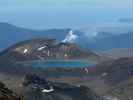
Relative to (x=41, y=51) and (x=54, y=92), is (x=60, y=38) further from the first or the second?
(x=54, y=92)

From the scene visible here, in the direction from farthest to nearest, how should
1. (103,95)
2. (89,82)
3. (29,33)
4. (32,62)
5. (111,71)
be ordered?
1. (29,33)
2. (32,62)
3. (111,71)
4. (89,82)
5. (103,95)

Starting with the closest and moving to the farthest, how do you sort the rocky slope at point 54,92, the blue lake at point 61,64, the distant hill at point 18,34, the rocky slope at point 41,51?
the rocky slope at point 54,92 < the blue lake at point 61,64 < the rocky slope at point 41,51 < the distant hill at point 18,34

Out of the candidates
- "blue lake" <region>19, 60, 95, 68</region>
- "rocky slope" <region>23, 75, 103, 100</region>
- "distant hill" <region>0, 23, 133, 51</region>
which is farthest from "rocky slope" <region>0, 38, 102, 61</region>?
"distant hill" <region>0, 23, 133, 51</region>

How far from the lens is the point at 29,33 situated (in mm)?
187500

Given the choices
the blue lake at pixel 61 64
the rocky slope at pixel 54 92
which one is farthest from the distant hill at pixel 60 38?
the rocky slope at pixel 54 92

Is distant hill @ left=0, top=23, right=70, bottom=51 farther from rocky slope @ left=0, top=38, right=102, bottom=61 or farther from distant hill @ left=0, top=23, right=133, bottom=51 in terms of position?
rocky slope @ left=0, top=38, right=102, bottom=61

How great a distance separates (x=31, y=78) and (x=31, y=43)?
124 ft

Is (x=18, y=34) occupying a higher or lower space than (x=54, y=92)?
lower

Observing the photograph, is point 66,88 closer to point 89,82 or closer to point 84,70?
point 89,82

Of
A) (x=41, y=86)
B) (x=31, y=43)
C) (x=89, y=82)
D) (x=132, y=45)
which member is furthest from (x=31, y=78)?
(x=132, y=45)

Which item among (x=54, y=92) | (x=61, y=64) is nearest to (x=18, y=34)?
(x=61, y=64)

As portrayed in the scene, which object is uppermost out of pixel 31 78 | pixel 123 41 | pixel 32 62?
pixel 31 78

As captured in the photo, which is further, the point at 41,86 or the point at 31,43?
the point at 31,43

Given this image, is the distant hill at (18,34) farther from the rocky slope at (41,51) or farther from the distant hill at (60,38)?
the rocky slope at (41,51)
